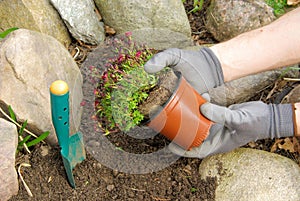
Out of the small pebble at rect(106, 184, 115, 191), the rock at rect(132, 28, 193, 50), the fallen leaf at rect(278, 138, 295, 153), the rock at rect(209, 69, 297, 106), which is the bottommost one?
the fallen leaf at rect(278, 138, 295, 153)

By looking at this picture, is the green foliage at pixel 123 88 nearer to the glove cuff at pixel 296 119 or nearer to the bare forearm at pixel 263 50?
the bare forearm at pixel 263 50

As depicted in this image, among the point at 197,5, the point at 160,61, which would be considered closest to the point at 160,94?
the point at 160,61

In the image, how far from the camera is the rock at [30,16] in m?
2.40

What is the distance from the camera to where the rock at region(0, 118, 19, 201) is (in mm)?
1846

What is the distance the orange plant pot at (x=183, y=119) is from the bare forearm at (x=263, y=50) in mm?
271

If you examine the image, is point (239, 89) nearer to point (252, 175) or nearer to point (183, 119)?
point (252, 175)

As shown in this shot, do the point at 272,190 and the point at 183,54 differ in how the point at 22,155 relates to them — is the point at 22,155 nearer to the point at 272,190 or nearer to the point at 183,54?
the point at 183,54

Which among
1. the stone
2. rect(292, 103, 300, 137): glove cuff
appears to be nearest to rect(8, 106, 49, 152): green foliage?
the stone

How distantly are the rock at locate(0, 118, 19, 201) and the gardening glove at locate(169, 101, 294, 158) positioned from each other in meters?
0.74

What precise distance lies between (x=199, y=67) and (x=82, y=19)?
2.69 ft

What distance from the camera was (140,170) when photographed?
2.15 meters

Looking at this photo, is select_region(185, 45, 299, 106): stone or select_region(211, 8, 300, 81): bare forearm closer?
select_region(211, 8, 300, 81): bare forearm

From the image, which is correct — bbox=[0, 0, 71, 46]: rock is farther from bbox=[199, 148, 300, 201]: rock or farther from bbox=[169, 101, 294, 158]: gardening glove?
bbox=[199, 148, 300, 201]: rock

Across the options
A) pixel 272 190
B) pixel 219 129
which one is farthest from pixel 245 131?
pixel 272 190
